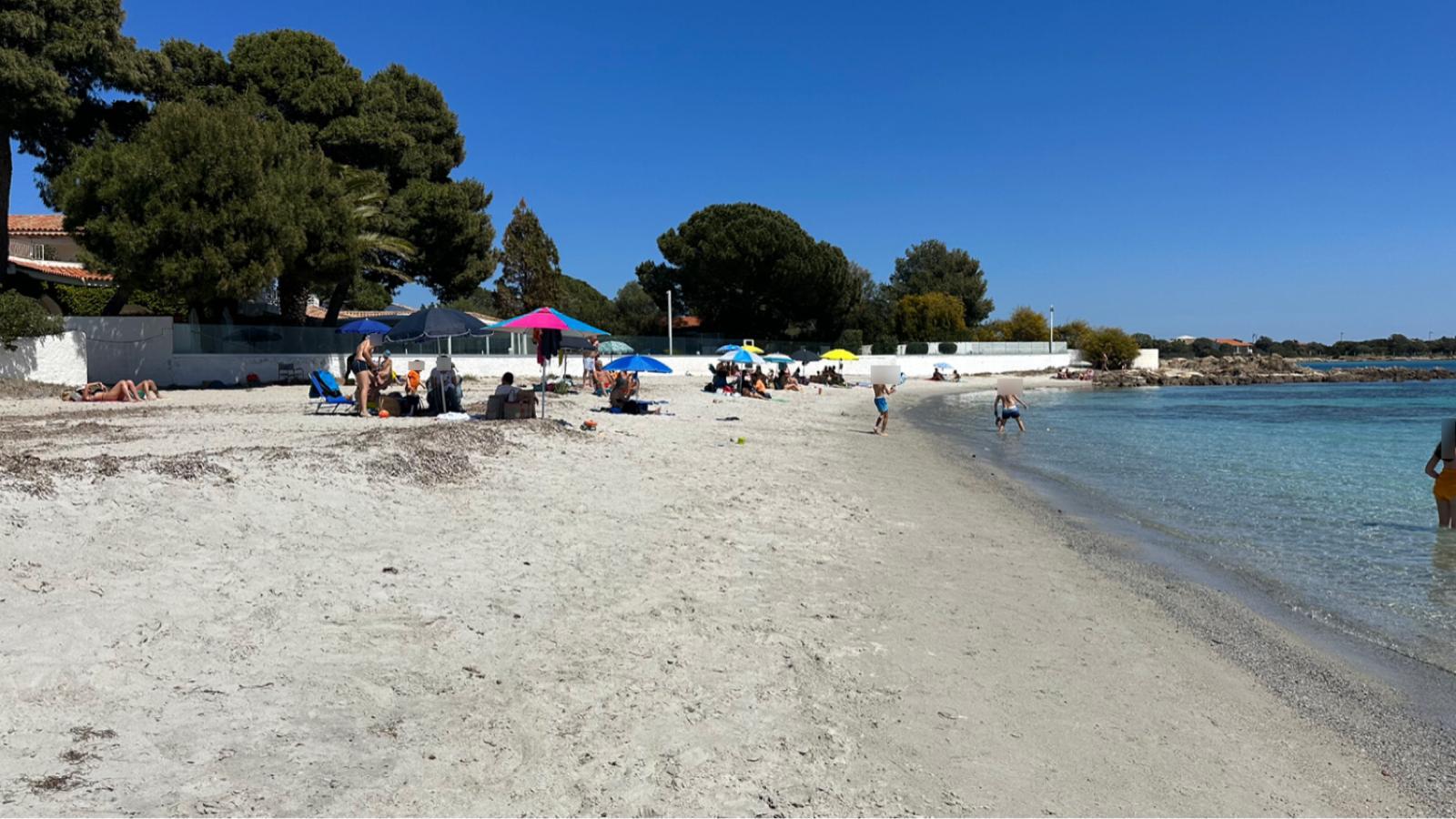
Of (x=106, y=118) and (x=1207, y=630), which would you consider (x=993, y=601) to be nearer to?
(x=1207, y=630)

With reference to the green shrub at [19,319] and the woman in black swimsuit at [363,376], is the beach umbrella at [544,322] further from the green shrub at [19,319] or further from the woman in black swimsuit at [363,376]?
the green shrub at [19,319]

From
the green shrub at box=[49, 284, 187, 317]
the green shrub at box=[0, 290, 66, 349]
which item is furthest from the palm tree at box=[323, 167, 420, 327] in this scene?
the green shrub at box=[0, 290, 66, 349]

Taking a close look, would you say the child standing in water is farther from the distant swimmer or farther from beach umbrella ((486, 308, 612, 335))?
beach umbrella ((486, 308, 612, 335))

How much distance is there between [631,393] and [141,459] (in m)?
12.3

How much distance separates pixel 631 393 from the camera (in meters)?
19.0

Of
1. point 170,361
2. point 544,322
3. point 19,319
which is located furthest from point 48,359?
point 544,322

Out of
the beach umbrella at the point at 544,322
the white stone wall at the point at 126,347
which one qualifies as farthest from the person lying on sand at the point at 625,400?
the white stone wall at the point at 126,347

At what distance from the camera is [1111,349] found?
73.2 metres

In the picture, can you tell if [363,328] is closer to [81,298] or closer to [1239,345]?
[81,298]

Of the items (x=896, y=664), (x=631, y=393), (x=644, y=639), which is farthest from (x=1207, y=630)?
(x=631, y=393)

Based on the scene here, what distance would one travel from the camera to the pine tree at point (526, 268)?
45625mm

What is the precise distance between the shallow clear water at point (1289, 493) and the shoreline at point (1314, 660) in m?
0.28

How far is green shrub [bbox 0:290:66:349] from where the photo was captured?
1966cm

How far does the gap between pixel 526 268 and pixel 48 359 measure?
26.8 meters
